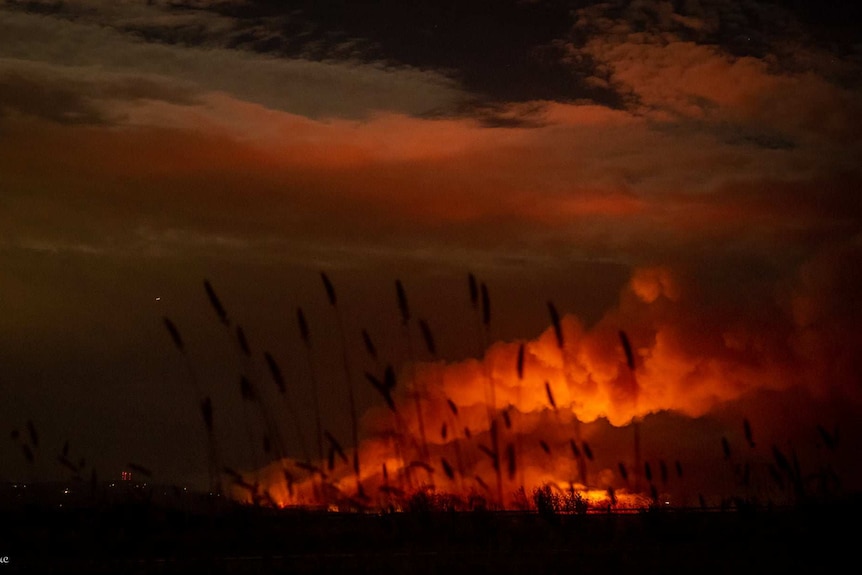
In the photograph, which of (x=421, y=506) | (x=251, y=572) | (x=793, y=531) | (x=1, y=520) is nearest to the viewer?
(x=251, y=572)

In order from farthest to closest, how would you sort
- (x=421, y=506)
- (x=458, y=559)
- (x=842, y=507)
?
1. (x=421, y=506)
2. (x=842, y=507)
3. (x=458, y=559)

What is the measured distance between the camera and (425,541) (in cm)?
1742

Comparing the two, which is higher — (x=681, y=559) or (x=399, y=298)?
(x=399, y=298)

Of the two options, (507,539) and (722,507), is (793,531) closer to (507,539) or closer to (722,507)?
(722,507)

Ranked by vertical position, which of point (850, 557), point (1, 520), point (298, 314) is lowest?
point (850, 557)

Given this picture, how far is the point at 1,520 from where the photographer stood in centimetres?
2095

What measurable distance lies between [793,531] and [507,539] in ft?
15.1

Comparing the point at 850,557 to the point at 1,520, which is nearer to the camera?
the point at 850,557

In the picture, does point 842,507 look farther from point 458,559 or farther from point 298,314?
point 298,314

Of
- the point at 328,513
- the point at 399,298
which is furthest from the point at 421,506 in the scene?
the point at 399,298

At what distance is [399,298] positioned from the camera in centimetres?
1739

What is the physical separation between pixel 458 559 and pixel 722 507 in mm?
7527

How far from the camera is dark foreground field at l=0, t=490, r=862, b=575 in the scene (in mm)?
14156

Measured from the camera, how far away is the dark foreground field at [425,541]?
1416 cm
